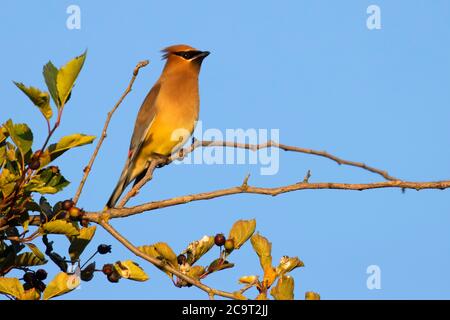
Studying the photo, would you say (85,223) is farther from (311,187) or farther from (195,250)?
(311,187)

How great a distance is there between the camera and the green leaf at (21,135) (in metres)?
3.34

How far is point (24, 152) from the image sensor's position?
3.37 m

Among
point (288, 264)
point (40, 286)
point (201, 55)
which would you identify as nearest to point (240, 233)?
point (288, 264)

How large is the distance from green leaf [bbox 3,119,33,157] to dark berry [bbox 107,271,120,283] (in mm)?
594

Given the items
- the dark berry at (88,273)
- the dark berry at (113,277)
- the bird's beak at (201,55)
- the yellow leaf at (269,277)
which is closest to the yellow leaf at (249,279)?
the yellow leaf at (269,277)

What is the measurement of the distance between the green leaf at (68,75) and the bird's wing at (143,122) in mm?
3634

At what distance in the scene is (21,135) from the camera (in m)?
3.35

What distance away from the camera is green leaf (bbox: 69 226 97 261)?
3.44 m

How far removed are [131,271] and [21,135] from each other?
2.29 feet

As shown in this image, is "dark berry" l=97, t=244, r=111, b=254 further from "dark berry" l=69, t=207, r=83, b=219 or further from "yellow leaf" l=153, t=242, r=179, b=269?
"yellow leaf" l=153, t=242, r=179, b=269

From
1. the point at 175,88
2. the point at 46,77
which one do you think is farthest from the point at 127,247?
the point at 175,88
